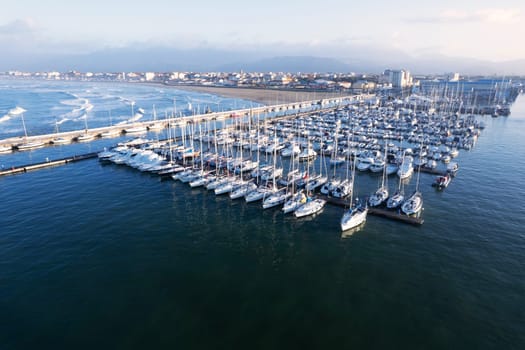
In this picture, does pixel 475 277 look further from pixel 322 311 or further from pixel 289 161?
pixel 289 161

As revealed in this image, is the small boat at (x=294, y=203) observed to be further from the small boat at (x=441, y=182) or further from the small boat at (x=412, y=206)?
the small boat at (x=441, y=182)

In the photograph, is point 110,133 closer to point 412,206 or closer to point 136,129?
point 136,129

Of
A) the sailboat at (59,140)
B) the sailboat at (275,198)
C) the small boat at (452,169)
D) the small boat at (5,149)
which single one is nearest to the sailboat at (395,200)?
the sailboat at (275,198)

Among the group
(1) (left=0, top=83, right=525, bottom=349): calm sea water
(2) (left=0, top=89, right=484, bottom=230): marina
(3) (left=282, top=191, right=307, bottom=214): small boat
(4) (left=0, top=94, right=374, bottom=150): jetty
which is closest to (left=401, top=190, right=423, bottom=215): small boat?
(2) (left=0, top=89, right=484, bottom=230): marina

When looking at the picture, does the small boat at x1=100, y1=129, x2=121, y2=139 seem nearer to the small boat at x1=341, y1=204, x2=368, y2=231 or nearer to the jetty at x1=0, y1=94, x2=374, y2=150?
the jetty at x1=0, y1=94, x2=374, y2=150

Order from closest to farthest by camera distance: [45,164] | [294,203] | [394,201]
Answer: [294,203] < [394,201] < [45,164]

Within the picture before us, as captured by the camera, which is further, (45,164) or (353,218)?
(45,164)

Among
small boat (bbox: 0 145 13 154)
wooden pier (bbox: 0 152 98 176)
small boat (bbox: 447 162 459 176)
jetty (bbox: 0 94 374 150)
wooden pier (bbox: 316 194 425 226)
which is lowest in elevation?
wooden pier (bbox: 316 194 425 226)

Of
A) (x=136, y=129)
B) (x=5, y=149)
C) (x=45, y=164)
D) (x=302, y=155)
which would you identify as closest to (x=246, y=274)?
(x=302, y=155)

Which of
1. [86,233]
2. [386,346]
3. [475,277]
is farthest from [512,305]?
[86,233]
